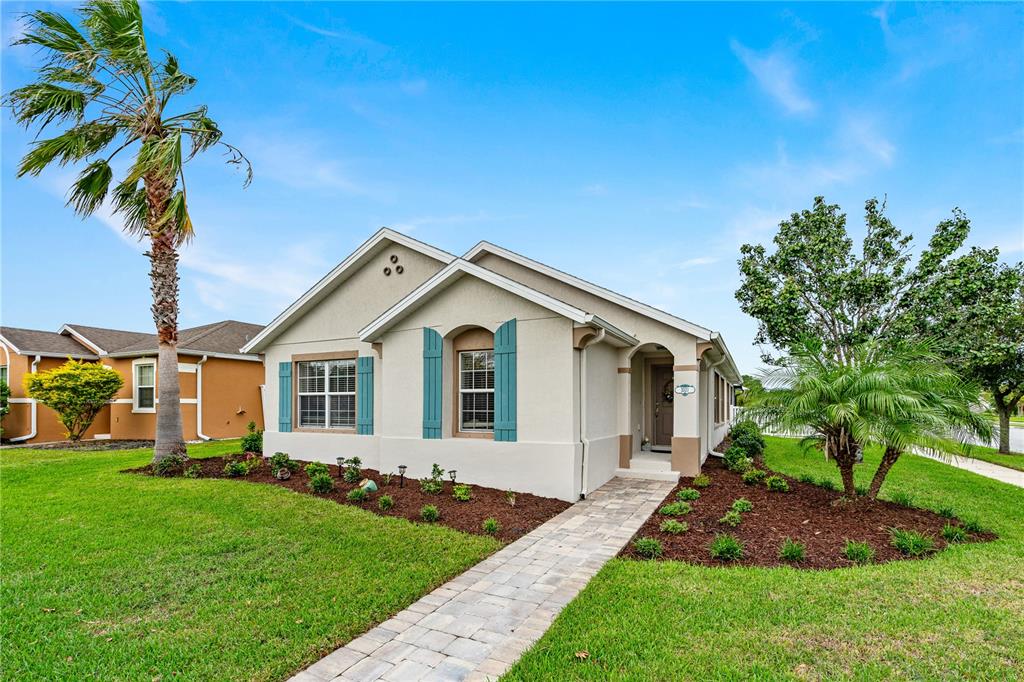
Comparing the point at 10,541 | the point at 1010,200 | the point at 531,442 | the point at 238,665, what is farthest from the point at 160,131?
the point at 1010,200

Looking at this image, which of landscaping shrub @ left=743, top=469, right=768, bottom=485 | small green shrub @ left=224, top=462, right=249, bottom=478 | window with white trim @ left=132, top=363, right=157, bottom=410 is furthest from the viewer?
window with white trim @ left=132, top=363, right=157, bottom=410

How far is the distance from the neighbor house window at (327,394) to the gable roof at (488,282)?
2.31 metres

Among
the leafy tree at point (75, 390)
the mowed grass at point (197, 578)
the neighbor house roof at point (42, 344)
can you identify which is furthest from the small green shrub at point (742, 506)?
the neighbor house roof at point (42, 344)

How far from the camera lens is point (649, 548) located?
6.25 m

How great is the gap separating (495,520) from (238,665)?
431 cm

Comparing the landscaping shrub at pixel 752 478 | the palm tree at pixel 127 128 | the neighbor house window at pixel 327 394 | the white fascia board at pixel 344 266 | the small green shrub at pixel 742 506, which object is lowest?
the landscaping shrub at pixel 752 478

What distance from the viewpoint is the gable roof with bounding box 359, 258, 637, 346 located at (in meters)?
8.85

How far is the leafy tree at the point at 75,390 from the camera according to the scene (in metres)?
17.3

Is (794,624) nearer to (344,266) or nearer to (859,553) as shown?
(859,553)

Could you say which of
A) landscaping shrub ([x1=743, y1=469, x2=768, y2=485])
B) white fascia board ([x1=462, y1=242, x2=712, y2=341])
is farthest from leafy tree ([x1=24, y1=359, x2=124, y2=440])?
landscaping shrub ([x1=743, y1=469, x2=768, y2=485])

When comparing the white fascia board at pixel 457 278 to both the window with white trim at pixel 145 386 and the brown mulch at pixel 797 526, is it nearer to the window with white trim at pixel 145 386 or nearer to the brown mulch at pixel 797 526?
the brown mulch at pixel 797 526

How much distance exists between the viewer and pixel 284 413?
1341 centimetres

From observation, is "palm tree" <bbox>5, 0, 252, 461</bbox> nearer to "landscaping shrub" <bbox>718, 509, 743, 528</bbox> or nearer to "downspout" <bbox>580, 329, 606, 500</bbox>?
"downspout" <bbox>580, 329, 606, 500</bbox>

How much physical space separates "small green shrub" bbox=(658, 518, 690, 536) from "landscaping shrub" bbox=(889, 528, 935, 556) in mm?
2531
